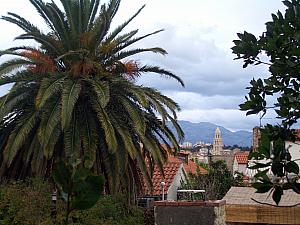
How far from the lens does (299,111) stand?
2703 millimetres

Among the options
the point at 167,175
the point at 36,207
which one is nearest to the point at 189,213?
the point at 36,207

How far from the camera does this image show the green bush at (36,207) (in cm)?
1247

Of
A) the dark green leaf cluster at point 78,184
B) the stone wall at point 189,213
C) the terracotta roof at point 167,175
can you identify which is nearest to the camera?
the dark green leaf cluster at point 78,184

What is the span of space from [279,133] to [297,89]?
0.85ft

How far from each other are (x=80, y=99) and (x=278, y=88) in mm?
12048

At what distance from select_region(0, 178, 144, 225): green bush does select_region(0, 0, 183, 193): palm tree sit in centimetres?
74

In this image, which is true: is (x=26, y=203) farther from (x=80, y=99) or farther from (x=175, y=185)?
(x=175, y=185)

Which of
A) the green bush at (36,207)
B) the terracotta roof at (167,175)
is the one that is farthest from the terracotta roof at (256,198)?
the terracotta roof at (167,175)

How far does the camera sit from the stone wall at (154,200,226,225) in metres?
7.93

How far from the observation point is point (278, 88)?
290cm

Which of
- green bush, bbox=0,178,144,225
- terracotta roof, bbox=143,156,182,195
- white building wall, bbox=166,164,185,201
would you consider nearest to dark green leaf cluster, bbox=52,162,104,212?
green bush, bbox=0,178,144,225

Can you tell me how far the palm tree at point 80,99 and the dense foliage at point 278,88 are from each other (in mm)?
10179

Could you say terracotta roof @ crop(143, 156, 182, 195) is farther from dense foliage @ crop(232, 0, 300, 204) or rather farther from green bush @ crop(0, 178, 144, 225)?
dense foliage @ crop(232, 0, 300, 204)

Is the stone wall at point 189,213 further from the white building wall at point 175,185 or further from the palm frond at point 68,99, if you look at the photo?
the white building wall at point 175,185
